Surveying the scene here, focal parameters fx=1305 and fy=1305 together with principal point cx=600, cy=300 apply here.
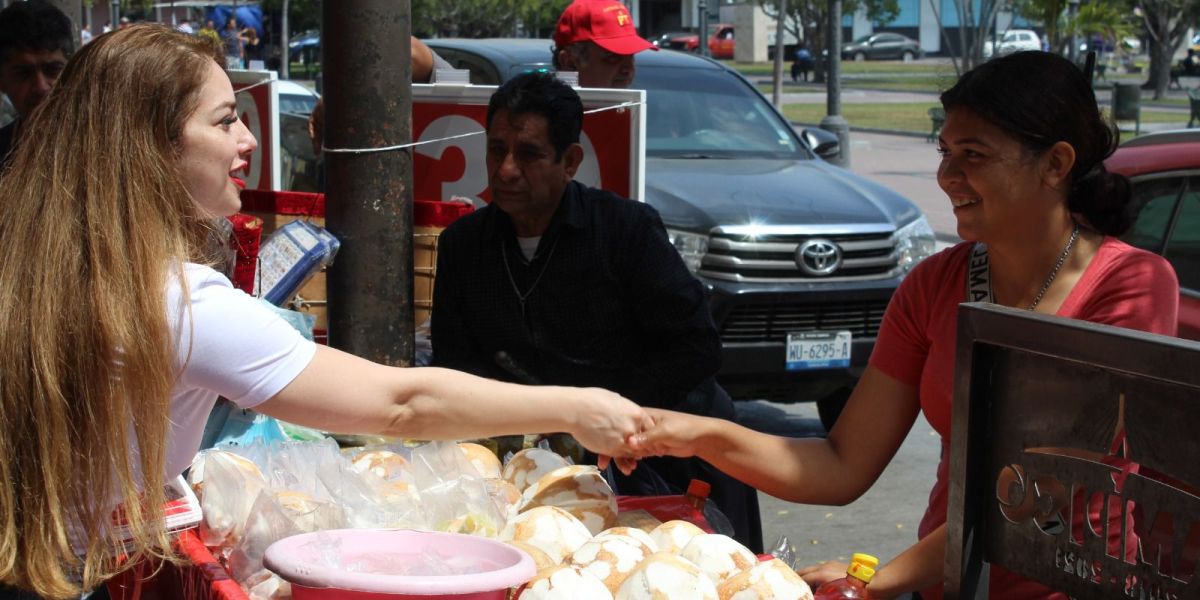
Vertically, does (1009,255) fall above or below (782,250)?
above

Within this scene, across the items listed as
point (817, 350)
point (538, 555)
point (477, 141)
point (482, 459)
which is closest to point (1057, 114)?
point (538, 555)

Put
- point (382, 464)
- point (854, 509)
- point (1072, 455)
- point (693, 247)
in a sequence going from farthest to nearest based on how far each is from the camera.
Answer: point (693, 247)
point (854, 509)
point (382, 464)
point (1072, 455)

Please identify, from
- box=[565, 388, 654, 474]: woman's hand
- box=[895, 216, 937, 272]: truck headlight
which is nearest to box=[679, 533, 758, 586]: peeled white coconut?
box=[565, 388, 654, 474]: woman's hand

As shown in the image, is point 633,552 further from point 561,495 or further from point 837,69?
point 837,69

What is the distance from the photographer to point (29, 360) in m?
1.97

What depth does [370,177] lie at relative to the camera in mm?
3732

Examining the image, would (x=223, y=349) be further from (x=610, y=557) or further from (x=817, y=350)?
(x=817, y=350)

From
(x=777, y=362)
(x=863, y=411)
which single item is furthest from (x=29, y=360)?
(x=777, y=362)

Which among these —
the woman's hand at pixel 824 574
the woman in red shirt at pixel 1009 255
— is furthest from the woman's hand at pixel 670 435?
the woman's hand at pixel 824 574

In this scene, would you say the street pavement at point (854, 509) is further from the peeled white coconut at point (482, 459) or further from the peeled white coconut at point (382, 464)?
the peeled white coconut at point (382, 464)

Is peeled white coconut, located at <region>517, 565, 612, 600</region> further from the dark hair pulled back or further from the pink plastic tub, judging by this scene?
the dark hair pulled back

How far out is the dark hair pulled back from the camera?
259 cm

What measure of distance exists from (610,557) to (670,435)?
2.08 feet

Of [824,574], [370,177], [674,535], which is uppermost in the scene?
[370,177]
